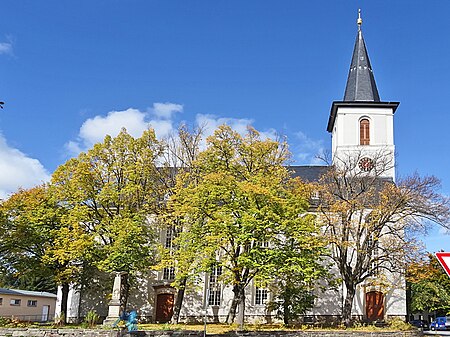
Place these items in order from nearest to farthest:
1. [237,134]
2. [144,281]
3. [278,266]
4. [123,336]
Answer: [123,336]
[278,266]
[237,134]
[144,281]

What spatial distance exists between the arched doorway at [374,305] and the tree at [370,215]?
529 centimetres

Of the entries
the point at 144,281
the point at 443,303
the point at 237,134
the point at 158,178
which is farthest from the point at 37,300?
the point at 443,303

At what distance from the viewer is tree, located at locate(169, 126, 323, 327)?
25.1 metres

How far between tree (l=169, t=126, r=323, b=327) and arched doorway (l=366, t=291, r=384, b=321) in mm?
11427

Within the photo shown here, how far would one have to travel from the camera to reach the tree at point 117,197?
3102 centimetres

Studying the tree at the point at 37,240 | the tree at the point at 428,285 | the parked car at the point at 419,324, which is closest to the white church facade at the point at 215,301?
the tree at the point at 428,285

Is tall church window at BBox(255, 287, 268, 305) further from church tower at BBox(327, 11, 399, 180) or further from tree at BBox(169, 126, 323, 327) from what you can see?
church tower at BBox(327, 11, 399, 180)

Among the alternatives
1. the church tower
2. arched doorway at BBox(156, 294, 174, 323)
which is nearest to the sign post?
arched doorway at BBox(156, 294, 174, 323)

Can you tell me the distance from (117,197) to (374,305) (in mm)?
20199

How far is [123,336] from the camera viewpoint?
1919 centimetres

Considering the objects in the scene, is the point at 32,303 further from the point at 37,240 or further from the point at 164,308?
Answer: the point at 37,240

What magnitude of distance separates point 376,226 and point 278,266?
8183 millimetres

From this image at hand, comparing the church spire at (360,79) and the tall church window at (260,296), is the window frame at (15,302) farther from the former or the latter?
the church spire at (360,79)

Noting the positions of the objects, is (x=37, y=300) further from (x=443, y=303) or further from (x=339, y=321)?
(x=443, y=303)
